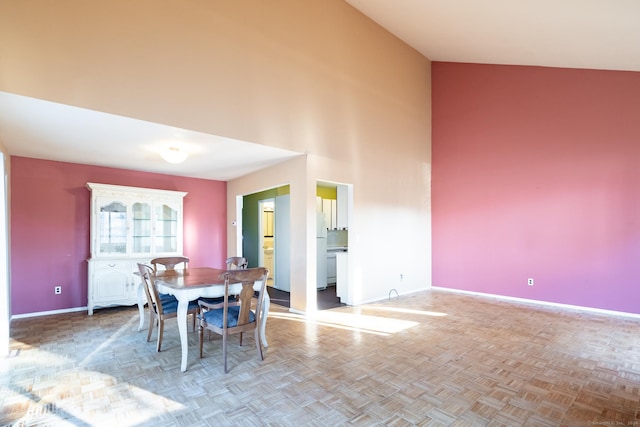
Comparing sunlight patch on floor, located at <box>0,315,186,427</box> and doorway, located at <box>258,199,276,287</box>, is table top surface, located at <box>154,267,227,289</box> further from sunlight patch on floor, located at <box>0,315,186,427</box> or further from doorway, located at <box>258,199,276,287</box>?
doorway, located at <box>258,199,276,287</box>

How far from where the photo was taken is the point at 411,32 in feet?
18.3

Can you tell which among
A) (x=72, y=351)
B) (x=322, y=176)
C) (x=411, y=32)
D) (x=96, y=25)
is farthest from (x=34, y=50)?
(x=411, y=32)

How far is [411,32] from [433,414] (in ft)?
18.8

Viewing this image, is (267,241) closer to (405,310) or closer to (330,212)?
(330,212)

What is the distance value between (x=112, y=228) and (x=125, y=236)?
0.21 m

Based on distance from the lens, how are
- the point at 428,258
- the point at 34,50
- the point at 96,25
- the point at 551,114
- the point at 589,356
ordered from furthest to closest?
the point at 428,258, the point at 551,114, the point at 589,356, the point at 96,25, the point at 34,50

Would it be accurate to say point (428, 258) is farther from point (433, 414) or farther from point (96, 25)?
point (96, 25)

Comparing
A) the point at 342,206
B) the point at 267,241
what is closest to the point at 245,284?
the point at 342,206

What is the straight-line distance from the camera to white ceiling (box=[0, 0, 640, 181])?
3.19 metres

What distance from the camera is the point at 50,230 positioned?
454 centimetres

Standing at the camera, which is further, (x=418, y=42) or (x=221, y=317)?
(x=418, y=42)

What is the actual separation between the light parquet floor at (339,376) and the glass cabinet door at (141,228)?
1.23 meters

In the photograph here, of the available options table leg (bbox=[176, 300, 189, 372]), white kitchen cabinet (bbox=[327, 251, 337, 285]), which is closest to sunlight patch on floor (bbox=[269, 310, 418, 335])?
table leg (bbox=[176, 300, 189, 372])

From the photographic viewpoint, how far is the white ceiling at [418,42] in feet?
10.5
